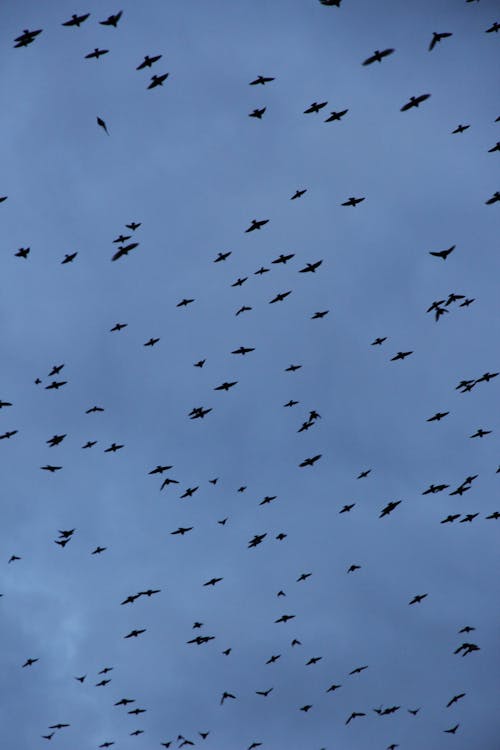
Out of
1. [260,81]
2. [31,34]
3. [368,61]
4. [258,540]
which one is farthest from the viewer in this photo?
[258,540]

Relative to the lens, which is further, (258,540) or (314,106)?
(258,540)

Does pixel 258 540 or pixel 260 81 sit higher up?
pixel 260 81

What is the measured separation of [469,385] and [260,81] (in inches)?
1531

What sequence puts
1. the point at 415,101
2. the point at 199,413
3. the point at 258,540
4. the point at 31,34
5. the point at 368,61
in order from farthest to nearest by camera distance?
the point at 258,540
the point at 199,413
the point at 415,101
the point at 31,34
the point at 368,61

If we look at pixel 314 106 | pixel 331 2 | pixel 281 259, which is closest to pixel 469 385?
pixel 281 259

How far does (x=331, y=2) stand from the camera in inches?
2046

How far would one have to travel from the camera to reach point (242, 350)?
8325 cm

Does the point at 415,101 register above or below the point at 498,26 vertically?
below

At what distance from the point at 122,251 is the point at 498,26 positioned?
42722 mm

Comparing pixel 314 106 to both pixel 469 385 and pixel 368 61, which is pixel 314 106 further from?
pixel 469 385

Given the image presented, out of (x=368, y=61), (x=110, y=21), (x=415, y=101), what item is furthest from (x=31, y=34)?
(x=415, y=101)

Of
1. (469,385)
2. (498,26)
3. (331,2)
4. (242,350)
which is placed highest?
(498,26)

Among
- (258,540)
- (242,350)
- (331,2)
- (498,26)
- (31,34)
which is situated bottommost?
(258,540)

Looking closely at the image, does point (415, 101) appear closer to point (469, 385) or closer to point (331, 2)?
point (331, 2)
